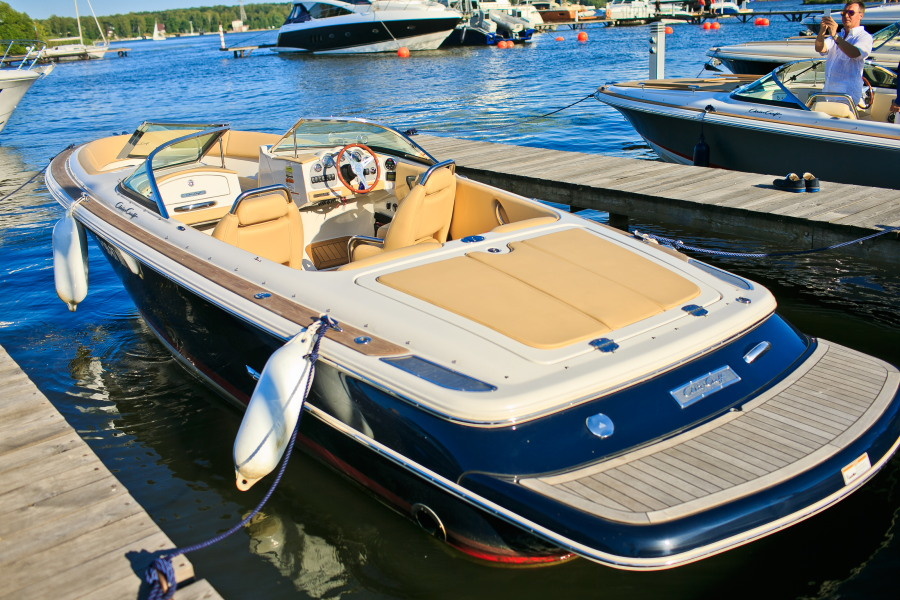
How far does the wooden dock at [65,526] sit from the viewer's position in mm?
2857

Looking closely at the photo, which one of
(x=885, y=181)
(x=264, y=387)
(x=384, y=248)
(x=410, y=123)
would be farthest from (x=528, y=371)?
(x=410, y=123)

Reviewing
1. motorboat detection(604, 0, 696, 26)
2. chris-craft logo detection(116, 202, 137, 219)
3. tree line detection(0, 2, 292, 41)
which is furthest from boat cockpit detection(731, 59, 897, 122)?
tree line detection(0, 2, 292, 41)

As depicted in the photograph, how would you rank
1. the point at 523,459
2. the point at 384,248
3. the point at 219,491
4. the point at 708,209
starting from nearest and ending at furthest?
the point at 523,459, the point at 219,491, the point at 384,248, the point at 708,209

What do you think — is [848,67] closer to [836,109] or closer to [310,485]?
[836,109]

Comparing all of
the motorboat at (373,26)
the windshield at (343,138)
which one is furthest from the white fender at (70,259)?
the motorboat at (373,26)

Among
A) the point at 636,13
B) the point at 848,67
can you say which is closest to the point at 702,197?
the point at 848,67

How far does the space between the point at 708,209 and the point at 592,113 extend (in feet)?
42.1

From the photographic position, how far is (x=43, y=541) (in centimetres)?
311

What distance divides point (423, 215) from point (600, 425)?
222cm

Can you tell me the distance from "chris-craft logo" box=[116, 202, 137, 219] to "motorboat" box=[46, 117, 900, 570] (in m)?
0.39

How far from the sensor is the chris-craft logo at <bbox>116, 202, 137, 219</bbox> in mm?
5508

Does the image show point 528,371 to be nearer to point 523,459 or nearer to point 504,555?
point 523,459

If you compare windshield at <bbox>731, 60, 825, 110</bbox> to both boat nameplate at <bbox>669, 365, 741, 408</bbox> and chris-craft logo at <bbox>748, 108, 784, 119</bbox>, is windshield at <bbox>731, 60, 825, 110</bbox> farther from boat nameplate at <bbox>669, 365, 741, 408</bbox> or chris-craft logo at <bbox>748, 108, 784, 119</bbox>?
boat nameplate at <bbox>669, 365, 741, 408</bbox>

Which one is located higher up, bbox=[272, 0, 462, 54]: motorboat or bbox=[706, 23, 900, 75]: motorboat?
bbox=[272, 0, 462, 54]: motorboat
